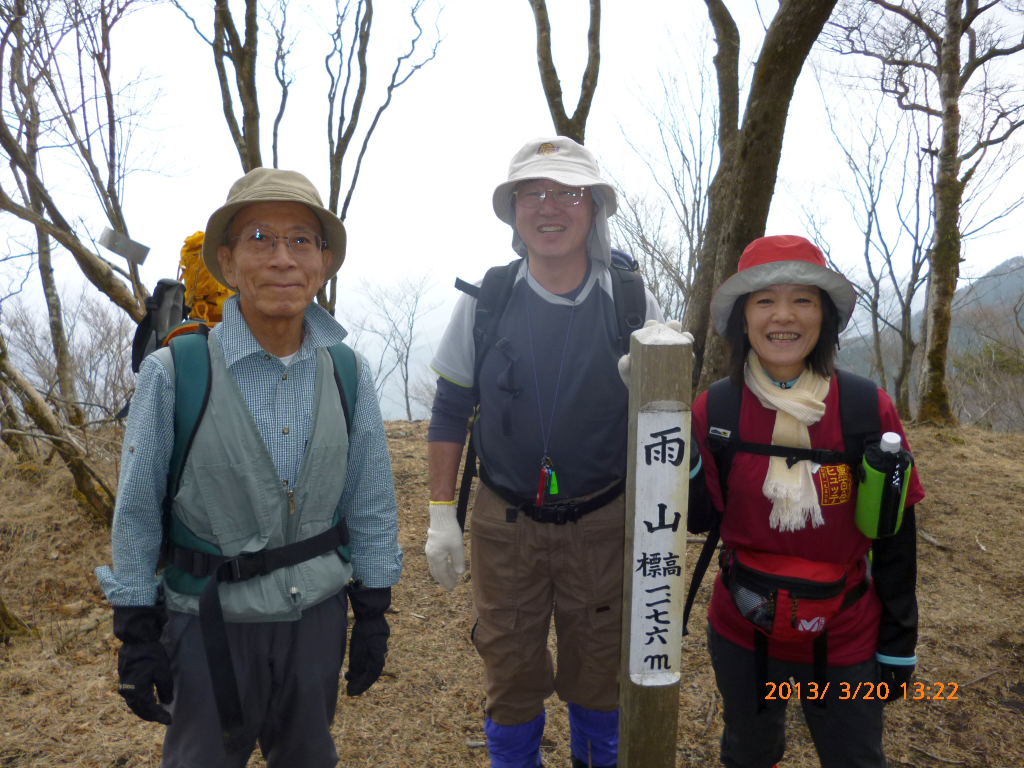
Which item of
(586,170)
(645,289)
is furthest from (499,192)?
(645,289)

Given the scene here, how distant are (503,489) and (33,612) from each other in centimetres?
397

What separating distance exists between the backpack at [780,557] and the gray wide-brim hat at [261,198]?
4.58 feet

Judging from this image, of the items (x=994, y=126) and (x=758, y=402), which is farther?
(x=994, y=126)

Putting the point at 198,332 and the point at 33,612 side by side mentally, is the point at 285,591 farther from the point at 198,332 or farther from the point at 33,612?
the point at 33,612

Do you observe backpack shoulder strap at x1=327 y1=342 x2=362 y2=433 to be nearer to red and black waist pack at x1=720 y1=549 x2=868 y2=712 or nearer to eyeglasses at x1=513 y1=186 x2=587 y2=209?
eyeglasses at x1=513 y1=186 x2=587 y2=209

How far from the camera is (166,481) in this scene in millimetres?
1649

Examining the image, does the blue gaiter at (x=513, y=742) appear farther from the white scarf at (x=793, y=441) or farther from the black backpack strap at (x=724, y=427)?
the white scarf at (x=793, y=441)

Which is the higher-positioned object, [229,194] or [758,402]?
[229,194]

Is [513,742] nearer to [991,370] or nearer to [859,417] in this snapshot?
[859,417]

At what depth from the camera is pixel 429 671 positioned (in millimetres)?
3633

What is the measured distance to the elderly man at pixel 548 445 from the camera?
221 centimetres

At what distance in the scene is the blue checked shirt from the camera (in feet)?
5.18

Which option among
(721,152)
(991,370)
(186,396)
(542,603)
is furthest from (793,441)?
(991,370)

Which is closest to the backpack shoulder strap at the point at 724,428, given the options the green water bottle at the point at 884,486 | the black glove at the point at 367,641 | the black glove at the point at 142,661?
the green water bottle at the point at 884,486
